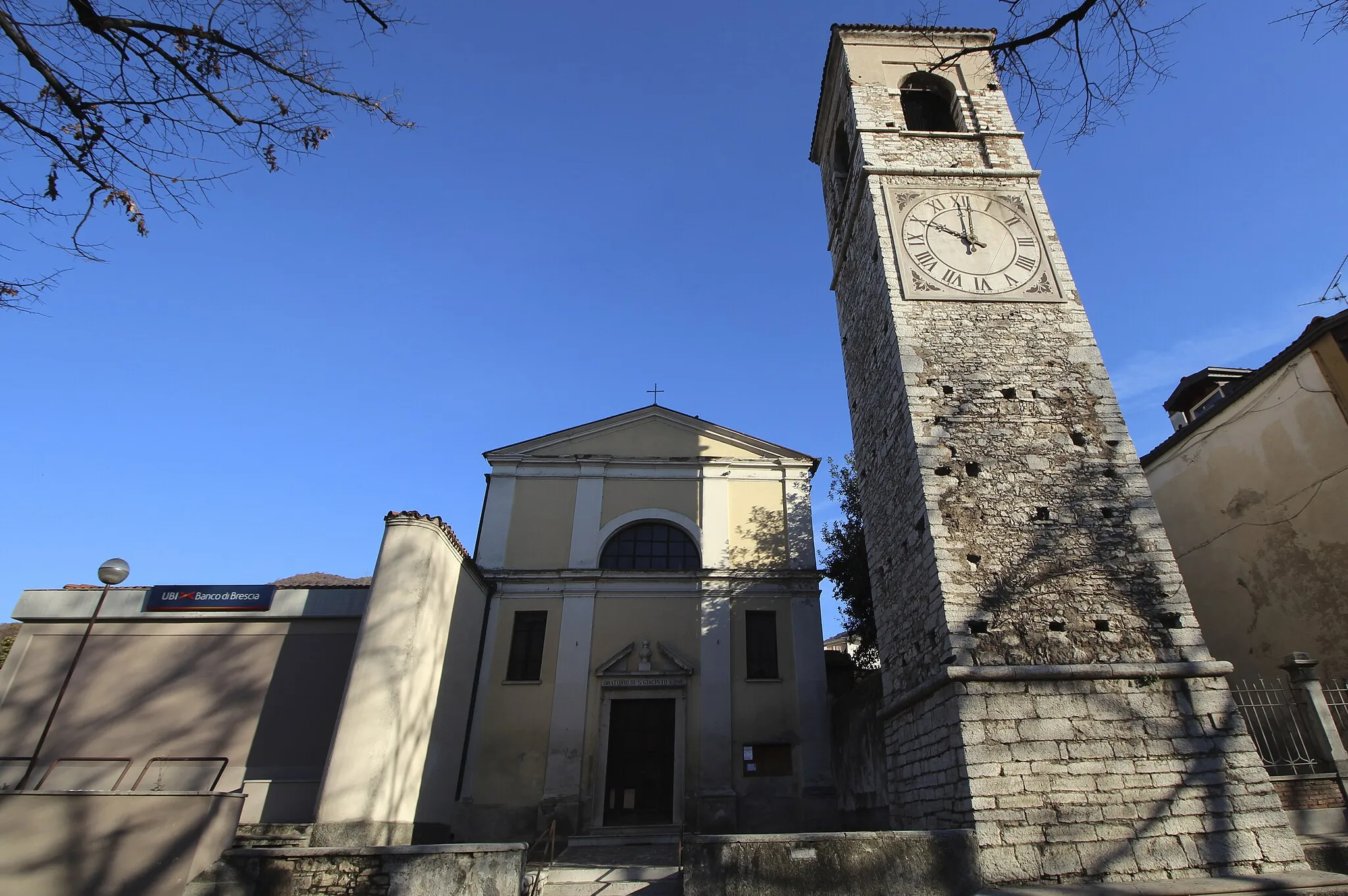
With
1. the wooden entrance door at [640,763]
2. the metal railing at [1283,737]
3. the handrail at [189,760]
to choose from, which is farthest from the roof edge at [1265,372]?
the handrail at [189,760]

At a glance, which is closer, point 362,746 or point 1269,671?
point 362,746

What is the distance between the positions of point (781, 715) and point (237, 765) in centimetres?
863

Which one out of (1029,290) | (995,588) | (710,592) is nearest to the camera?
(995,588)

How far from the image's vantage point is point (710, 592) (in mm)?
13336

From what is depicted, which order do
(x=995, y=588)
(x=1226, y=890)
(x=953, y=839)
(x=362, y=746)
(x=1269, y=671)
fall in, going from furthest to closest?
1. (x=1269, y=671)
2. (x=362, y=746)
3. (x=995, y=588)
4. (x=953, y=839)
5. (x=1226, y=890)

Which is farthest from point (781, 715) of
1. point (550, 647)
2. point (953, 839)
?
point (953, 839)

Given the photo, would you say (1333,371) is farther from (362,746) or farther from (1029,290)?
(362,746)

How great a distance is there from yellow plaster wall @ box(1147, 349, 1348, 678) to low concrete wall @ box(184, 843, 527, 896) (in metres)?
10.6

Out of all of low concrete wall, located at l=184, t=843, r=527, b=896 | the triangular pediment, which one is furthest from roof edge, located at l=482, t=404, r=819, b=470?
low concrete wall, located at l=184, t=843, r=527, b=896

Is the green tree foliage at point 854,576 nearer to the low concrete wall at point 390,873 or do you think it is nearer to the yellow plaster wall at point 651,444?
the yellow plaster wall at point 651,444

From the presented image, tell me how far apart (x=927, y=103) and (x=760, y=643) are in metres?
10.5

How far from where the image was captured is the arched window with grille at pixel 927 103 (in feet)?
39.0

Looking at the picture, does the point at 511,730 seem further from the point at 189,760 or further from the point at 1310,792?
the point at 1310,792

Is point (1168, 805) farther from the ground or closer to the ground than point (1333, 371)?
closer to the ground
